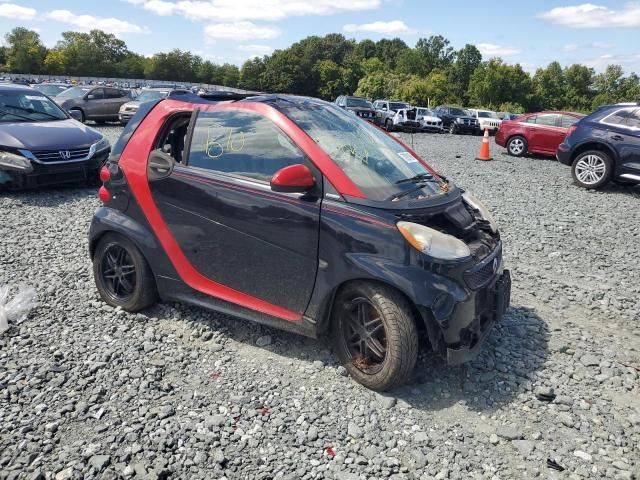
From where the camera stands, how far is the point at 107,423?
2908 mm

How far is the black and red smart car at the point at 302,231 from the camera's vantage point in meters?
3.06

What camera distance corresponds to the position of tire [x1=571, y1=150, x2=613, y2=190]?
9.95 m

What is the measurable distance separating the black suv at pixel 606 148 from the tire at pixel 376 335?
28.2 feet

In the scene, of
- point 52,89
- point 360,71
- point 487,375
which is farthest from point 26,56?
point 487,375

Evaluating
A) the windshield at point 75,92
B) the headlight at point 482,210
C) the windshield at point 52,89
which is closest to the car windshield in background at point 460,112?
the windshield at point 75,92

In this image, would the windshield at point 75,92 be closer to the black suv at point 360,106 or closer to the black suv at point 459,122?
the black suv at point 360,106

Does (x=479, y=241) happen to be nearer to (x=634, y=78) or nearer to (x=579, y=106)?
(x=579, y=106)

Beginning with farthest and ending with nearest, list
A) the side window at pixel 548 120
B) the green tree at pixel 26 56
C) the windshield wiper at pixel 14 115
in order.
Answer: the green tree at pixel 26 56 → the side window at pixel 548 120 → the windshield wiper at pixel 14 115

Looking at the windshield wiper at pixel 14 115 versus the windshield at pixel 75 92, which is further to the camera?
the windshield at pixel 75 92

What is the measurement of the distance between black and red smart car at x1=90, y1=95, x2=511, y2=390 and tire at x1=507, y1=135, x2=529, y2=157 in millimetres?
12461

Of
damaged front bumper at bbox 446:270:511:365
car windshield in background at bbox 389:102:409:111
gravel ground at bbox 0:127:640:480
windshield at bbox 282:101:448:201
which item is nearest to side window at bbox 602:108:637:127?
gravel ground at bbox 0:127:640:480

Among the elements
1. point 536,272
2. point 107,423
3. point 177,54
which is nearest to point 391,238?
point 107,423

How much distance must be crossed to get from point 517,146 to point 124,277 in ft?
45.7

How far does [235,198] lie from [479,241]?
1.70 meters
